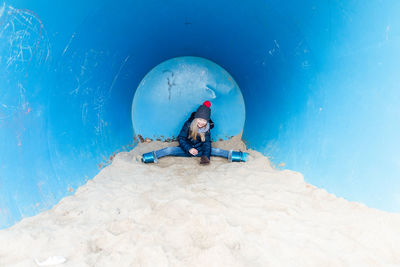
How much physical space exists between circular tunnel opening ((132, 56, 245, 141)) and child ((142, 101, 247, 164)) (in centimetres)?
44

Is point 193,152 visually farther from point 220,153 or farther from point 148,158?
point 148,158

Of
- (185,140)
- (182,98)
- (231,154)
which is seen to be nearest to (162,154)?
(185,140)

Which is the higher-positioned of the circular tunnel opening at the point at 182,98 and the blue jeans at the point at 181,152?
the circular tunnel opening at the point at 182,98

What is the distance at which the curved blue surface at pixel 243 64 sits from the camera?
1782mm

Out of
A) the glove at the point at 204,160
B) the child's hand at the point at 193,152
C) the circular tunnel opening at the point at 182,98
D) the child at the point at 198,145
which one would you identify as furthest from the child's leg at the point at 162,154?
the circular tunnel opening at the point at 182,98

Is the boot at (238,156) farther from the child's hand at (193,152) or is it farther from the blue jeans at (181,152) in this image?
the child's hand at (193,152)

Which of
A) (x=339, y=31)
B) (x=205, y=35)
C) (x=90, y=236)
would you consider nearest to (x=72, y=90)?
(x=90, y=236)

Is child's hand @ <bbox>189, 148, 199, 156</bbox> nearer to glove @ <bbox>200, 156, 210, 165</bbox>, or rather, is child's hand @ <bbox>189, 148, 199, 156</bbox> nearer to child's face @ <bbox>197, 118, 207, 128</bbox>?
glove @ <bbox>200, 156, 210, 165</bbox>

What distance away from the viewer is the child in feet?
10.7

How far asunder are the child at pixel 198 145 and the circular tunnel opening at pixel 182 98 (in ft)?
1.46

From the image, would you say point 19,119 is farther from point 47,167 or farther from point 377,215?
point 377,215

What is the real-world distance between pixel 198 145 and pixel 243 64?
1.28m

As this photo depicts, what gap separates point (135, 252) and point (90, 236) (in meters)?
0.39

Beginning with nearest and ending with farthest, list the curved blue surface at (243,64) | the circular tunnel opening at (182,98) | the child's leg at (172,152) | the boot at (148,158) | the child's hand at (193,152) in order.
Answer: the curved blue surface at (243,64) → the boot at (148,158) → the child's hand at (193,152) → the child's leg at (172,152) → the circular tunnel opening at (182,98)
